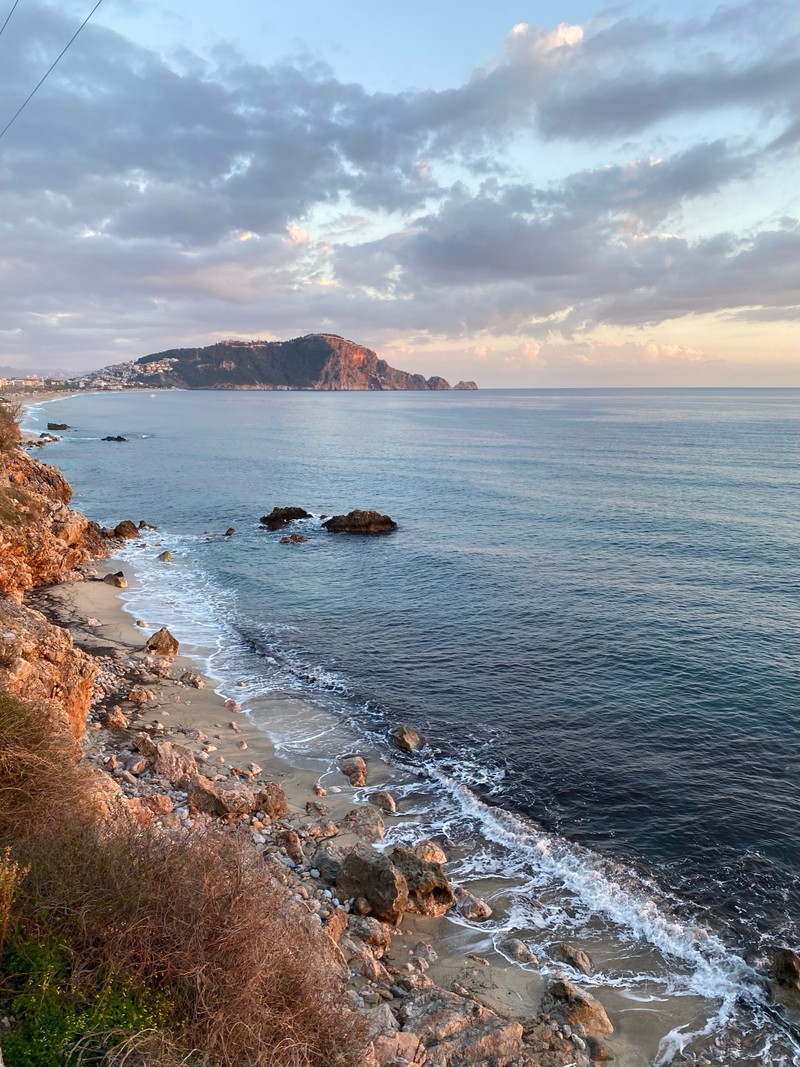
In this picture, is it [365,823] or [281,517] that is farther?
[281,517]

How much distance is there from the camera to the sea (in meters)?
13.6

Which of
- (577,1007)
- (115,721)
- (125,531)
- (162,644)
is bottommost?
(577,1007)

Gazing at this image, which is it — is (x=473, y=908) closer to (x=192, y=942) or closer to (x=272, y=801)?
(x=272, y=801)

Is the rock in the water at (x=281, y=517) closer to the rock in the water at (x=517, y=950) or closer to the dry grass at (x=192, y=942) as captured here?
the rock in the water at (x=517, y=950)

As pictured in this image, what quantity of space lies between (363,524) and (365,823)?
34526mm

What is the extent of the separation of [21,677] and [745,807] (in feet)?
58.7

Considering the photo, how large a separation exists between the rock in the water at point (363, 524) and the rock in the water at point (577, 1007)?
38.9m

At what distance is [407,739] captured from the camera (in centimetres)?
2055

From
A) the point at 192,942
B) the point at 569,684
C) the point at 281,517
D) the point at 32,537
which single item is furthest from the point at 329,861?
the point at 281,517

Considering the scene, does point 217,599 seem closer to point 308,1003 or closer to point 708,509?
point 308,1003

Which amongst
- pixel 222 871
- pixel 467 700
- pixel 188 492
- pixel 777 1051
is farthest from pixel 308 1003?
pixel 188 492

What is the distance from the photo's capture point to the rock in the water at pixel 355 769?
18578 millimetres

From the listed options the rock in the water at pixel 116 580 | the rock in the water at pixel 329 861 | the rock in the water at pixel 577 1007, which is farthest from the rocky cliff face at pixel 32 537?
the rock in the water at pixel 577 1007

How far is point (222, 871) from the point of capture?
8.48 m
